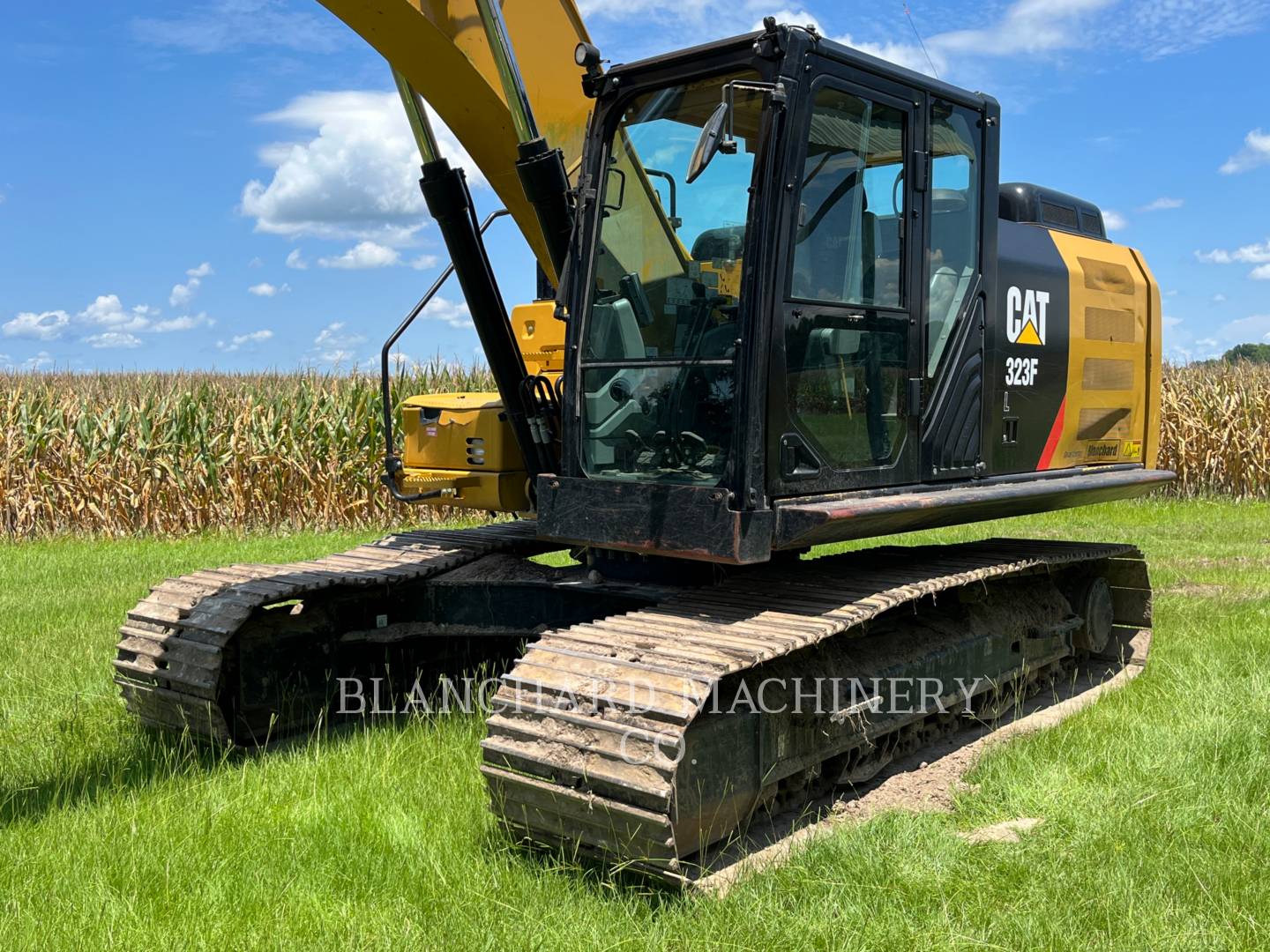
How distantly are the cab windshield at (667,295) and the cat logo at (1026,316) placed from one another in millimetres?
1954

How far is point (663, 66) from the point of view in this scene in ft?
15.8

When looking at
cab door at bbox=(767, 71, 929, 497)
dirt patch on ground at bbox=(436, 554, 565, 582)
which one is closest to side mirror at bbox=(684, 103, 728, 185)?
cab door at bbox=(767, 71, 929, 497)

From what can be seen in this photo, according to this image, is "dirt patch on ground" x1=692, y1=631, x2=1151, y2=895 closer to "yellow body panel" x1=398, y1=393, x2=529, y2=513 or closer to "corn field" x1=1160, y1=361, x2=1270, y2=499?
"yellow body panel" x1=398, y1=393, x2=529, y2=513

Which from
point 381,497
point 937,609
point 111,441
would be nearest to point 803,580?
point 937,609

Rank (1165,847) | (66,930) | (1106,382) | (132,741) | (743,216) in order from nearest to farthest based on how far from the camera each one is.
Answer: (66,930) < (1165,847) < (743,216) < (132,741) < (1106,382)

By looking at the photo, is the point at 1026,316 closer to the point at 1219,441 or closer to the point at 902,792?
the point at 902,792

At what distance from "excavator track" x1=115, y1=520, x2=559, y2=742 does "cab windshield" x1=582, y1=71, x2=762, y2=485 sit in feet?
5.62

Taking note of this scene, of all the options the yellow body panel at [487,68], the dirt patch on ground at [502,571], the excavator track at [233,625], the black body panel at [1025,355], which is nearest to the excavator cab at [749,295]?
the yellow body panel at [487,68]

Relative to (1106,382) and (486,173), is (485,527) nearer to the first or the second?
(486,173)

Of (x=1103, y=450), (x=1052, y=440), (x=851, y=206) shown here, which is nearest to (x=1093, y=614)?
(x=1103, y=450)

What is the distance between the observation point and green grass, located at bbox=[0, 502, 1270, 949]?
12.2ft

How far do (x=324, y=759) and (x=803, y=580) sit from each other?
2.24 metres

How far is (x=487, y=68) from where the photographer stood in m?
5.08

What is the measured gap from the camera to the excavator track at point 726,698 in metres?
3.92
